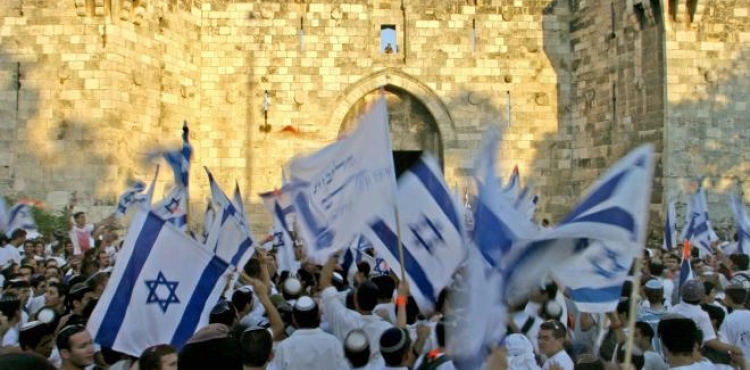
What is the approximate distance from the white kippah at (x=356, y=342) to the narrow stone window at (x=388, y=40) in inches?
599

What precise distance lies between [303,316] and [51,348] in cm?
165

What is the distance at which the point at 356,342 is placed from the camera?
15.5 ft

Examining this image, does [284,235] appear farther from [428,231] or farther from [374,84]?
[374,84]

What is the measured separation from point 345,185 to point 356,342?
2.12m

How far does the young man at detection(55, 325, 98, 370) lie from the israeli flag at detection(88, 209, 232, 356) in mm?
291

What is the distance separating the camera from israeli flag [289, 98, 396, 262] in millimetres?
6137

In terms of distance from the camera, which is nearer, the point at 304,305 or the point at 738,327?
the point at 304,305

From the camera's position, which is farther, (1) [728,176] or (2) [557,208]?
(2) [557,208]

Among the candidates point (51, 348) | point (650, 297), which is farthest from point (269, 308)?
point (650, 297)

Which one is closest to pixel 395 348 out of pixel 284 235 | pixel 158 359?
pixel 158 359

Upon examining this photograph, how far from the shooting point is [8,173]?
53.5 ft

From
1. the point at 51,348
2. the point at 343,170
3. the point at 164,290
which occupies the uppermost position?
the point at 343,170

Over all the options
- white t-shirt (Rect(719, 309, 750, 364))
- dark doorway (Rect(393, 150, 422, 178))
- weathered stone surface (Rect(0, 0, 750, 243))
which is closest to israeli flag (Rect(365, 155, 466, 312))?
white t-shirt (Rect(719, 309, 750, 364))

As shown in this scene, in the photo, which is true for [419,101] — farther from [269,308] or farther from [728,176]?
[269,308]
